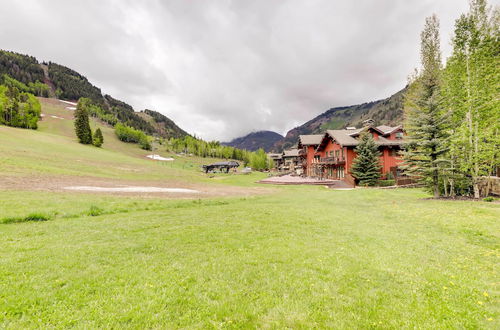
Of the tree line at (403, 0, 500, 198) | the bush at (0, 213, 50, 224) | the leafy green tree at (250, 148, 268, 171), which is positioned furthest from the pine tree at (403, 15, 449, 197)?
the leafy green tree at (250, 148, 268, 171)

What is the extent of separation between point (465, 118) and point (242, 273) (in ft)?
90.3

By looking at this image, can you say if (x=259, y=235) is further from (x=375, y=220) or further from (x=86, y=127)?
(x=86, y=127)

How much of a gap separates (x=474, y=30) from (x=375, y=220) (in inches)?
921

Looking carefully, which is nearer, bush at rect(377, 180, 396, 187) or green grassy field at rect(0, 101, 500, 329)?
green grassy field at rect(0, 101, 500, 329)

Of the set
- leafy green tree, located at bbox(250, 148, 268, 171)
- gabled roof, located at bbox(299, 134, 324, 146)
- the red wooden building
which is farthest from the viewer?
leafy green tree, located at bbox(250, 148, 268, 171)

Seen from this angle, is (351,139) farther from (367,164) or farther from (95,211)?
(95,211)

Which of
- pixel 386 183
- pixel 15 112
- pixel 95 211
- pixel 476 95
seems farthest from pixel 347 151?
pixel 15 112

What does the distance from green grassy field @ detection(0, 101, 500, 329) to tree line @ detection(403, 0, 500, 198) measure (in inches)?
385

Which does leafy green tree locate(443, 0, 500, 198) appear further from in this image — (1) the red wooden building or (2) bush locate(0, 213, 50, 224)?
(2) bush locate(0, 213, 50, 224)

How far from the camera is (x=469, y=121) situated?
774 inches

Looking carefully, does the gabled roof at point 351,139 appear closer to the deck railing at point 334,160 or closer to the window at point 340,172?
the deck railing at point 334,160

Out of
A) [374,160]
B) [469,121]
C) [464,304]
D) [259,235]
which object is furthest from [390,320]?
[374,160]

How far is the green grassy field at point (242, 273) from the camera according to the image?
162 inches

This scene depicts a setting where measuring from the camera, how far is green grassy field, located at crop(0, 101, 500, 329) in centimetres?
412
